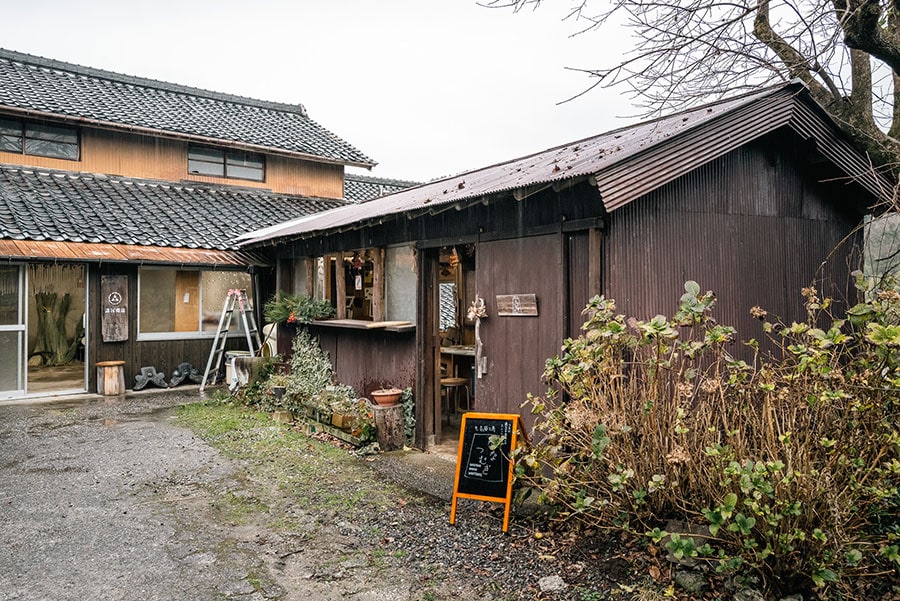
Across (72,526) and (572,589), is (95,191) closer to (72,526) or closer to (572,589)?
(72,526)

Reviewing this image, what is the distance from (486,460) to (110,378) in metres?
8.15

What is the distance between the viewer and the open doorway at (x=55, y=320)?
1338cm

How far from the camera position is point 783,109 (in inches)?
209

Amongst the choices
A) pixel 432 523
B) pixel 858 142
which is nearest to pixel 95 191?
pixel 432 523

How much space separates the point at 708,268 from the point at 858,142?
2.14 m

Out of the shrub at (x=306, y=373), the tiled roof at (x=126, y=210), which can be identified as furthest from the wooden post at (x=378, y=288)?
the tiled roof at (x=126, y=210)

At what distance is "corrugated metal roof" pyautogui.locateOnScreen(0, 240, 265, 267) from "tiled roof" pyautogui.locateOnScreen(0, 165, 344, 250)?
10 centimetres

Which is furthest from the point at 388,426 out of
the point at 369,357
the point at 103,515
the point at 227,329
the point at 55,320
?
the point at 55,320

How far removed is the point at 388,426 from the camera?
6.68 meters

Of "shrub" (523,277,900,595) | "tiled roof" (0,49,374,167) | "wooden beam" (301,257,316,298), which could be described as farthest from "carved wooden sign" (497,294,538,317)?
"tiled roof" (0,49,374,167)

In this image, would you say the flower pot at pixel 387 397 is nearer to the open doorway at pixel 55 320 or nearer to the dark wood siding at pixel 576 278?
the dark wood siding at pixel 576 278

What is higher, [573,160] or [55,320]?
[573,160]

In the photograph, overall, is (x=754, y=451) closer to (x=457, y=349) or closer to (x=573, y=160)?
(x=573, y=160)

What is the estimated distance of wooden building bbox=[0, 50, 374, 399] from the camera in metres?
10.1
